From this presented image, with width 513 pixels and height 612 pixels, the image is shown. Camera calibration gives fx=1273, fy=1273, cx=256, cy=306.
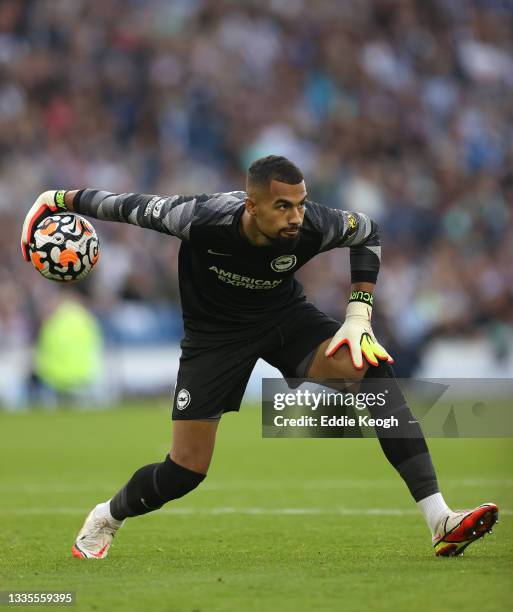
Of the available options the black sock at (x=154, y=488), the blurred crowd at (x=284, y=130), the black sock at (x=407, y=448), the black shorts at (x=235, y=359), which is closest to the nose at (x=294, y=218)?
the black shorts at (x=235, y=359)

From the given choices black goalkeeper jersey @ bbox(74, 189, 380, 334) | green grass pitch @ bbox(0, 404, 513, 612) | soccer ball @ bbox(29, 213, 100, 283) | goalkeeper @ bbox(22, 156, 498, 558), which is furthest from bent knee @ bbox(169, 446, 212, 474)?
soccer ball @ bbox(29, 213, 100, 283)

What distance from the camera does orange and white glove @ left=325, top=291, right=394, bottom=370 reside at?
6578 mm

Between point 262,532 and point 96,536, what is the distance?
1349mm

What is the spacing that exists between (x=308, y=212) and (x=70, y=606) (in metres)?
2.58

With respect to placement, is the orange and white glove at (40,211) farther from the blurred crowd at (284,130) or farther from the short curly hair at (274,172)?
the blurred crowd at (284,130)

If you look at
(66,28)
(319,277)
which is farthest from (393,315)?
(66,28)

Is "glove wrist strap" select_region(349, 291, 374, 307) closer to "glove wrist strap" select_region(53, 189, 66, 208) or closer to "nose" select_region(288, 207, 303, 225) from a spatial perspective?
"nose" select_region(288, 207, 303, 225)

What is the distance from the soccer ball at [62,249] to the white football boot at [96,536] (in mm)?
1296

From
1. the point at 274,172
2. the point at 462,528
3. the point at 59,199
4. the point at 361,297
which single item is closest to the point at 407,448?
the point at 462,528

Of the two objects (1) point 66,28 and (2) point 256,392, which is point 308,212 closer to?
(2) point 256,392

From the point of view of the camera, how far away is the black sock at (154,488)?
6695 mm

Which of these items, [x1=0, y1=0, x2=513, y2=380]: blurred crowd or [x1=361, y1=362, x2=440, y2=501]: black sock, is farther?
[x1=0, y1=0, x2=513, y2=380]: blurred crowd

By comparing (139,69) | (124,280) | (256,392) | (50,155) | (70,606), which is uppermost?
(139,69)

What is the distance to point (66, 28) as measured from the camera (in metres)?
23.0
